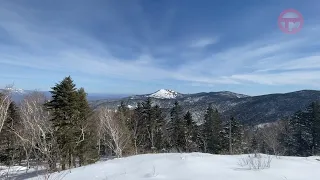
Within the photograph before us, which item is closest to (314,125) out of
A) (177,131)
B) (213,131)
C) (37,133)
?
(213,131)

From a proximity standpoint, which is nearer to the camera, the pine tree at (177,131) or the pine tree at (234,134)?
the pine tree at (234,134)

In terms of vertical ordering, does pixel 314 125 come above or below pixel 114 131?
below

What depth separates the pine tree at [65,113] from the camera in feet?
70.2

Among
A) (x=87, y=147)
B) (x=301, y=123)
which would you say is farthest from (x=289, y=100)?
(x=87, y=147)

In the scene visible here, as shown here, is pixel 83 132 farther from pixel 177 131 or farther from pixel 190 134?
Answer: pixel 190 134

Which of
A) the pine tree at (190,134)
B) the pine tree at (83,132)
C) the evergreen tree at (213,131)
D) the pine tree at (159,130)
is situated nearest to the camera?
the pine tree at (83,132)

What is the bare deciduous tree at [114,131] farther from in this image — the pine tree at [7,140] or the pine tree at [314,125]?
the pine tree at [314,125]

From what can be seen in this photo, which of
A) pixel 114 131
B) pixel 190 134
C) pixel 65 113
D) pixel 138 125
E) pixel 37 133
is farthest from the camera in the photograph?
pixel 190 134

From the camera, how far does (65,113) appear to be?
71.6 ft

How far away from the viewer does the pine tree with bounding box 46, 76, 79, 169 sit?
21391 millimetres

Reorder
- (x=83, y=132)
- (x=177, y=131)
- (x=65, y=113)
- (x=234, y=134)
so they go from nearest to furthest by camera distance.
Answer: (x=65, y=113)
(x=83, y=132)
(x=234, y=134)
(x=177, y=131)

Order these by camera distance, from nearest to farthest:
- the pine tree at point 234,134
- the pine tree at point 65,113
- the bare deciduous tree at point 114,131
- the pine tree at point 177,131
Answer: the pine tree at point 65,113 → the bare deciduous tree at point 114,131 → the pine tree at point 234,134 → the pine tree at point 177,131

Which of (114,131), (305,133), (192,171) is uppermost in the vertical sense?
(192,171)

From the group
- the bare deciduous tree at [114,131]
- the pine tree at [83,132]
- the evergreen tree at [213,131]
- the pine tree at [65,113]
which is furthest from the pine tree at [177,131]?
the pine tree at [65,113]
